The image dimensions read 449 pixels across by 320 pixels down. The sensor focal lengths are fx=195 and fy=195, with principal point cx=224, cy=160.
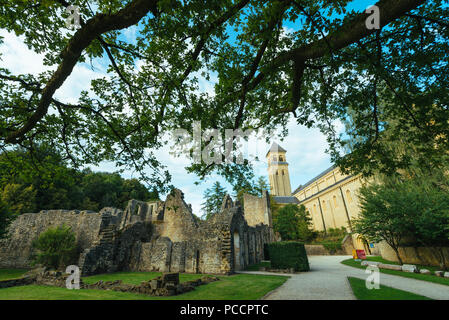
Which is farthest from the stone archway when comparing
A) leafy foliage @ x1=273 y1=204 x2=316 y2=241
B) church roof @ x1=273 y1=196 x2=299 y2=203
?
church roof @ x1=273 y1=196 x2=299 y2=203

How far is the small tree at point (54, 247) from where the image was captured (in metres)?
13.9

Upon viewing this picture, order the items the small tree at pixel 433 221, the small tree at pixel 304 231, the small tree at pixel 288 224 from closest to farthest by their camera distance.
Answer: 1. the small tree at pixel 433 221
2. the small tree at pixel 304 231
3. the small tree at pixel 288 224

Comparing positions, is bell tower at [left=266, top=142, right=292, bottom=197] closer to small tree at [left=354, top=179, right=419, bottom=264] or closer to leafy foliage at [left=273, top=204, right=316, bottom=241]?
leafy foliage at [left=273, top=204, right=316, bottom=241]

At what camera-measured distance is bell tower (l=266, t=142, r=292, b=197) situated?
Result: 7012cm

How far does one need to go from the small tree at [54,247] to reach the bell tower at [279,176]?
6066 cm

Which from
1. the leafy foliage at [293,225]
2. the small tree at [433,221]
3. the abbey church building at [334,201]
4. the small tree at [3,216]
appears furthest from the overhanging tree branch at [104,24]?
the leafy foliage at [293,225]

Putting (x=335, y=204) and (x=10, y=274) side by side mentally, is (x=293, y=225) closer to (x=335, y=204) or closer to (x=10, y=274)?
(x=335, y=204)

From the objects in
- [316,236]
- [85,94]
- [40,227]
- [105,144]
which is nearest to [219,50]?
[85,94]

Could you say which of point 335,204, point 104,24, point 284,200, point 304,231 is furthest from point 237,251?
point 284,200

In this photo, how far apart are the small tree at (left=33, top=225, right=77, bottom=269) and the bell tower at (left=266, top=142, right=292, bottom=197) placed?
199ft

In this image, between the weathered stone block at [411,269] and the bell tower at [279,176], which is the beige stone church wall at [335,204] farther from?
the weathered stone block at [411,269]

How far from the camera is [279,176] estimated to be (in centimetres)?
7162

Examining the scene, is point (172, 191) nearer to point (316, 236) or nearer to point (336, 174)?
point (316, 236)
